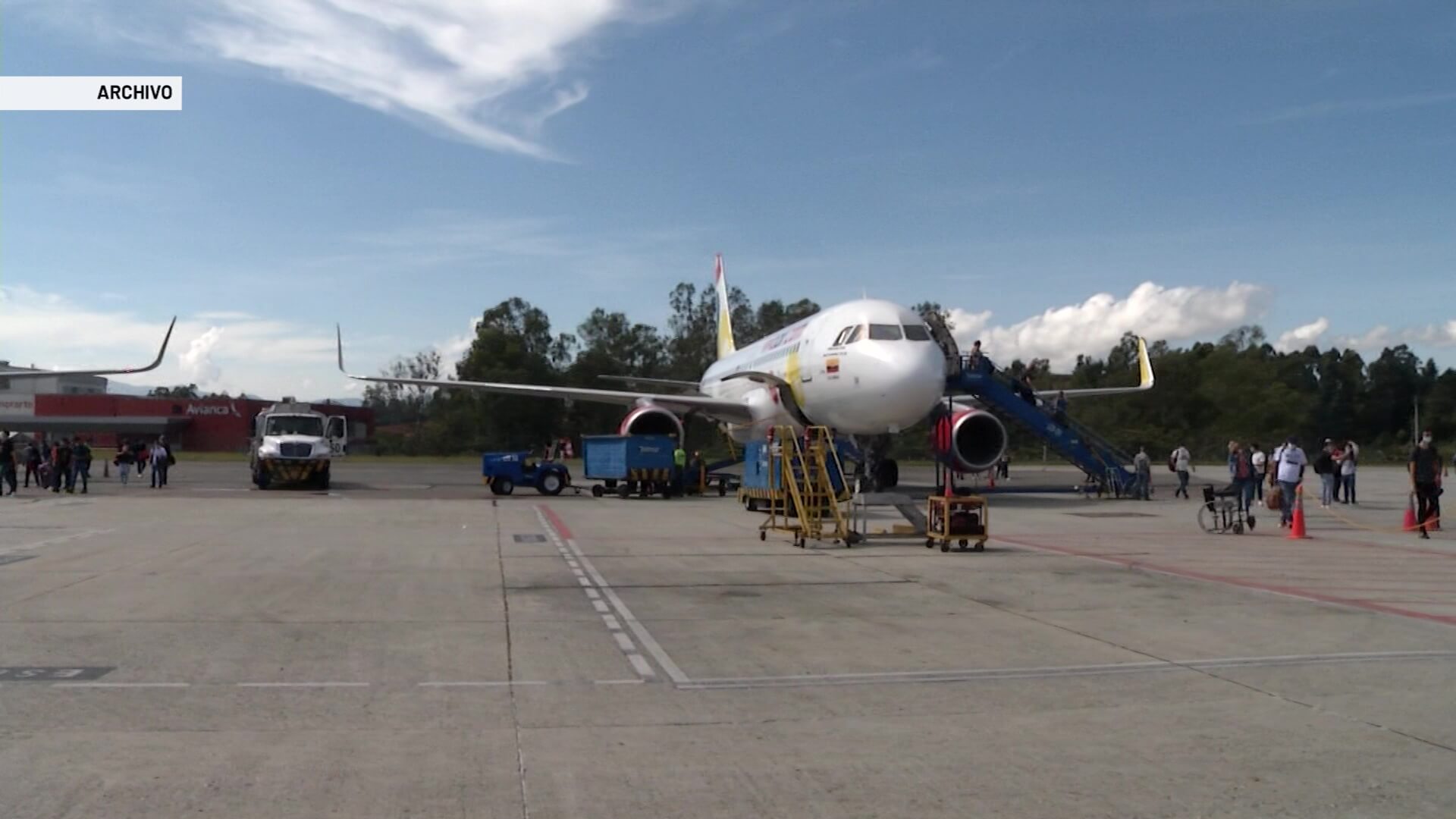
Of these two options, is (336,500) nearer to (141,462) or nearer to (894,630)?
(141,462)

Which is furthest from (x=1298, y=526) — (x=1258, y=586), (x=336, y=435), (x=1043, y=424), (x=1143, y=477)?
(x=336, y=435)

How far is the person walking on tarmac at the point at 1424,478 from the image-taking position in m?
20.2

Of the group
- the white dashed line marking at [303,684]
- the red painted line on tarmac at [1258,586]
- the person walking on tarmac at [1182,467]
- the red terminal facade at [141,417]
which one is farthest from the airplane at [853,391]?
the red terminal facade at [141,417]

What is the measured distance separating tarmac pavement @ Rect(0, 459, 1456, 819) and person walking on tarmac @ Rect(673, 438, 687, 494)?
16.0 m

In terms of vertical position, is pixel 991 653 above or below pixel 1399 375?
below

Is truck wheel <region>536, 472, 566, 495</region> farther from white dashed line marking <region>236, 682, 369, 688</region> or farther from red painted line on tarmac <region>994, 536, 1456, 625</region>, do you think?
white dashed line marking <region>236, 682, 369, 688</region>

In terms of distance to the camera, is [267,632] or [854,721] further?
[267,632]

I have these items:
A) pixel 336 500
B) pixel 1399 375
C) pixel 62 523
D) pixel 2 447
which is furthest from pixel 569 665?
pixel 1399 375

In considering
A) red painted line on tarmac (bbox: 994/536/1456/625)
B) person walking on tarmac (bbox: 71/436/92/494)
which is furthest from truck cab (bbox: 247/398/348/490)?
red painted line on tarmac (bbox: 994/536/1456/625)

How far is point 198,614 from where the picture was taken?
36.6 ft

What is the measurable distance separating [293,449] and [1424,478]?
28590 millimetres

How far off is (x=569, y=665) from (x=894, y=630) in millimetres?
3058

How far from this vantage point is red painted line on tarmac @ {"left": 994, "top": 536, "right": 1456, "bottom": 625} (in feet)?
37.0

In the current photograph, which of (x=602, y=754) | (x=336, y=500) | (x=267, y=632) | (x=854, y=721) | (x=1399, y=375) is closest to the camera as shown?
(x=602, y=754)
